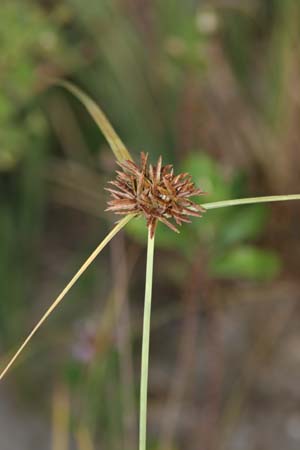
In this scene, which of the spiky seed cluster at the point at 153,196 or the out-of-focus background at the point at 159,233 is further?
the out-of-focus background at the point at 159,233

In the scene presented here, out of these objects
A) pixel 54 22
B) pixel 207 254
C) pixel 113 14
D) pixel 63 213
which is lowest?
pixel 207 254

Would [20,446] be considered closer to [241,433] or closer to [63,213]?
[241,433]

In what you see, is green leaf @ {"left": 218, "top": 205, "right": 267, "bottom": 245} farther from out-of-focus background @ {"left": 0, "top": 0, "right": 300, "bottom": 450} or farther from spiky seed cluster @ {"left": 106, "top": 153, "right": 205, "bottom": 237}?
spiky seed cluster @ {"left": 106, "top": 153, "right": 205, "bottom": 237}

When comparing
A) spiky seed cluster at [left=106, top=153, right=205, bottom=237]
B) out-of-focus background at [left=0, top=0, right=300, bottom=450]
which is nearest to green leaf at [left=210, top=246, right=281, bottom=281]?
out-of-focus background at [left=0, top=0, right=300, bottom=450]

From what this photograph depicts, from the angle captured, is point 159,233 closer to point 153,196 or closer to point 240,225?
point 240,225

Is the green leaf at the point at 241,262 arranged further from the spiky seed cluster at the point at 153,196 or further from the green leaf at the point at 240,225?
the spiky seed cluster at the point at 153,196

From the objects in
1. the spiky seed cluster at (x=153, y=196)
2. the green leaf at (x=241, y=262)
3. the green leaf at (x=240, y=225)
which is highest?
the green leaf at (x=240, y=225)

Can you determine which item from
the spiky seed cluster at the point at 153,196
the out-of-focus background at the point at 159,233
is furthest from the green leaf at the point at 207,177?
the spiky seed cluster at the point at 153,196

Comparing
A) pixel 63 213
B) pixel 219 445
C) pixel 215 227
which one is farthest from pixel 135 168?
pixel 63 213
